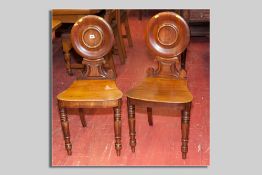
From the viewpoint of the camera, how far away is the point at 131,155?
9.20 feet

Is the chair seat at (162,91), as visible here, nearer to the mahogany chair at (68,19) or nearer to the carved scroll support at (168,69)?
the carved scroll support at (168,69)

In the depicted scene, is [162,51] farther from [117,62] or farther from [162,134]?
[117,62]

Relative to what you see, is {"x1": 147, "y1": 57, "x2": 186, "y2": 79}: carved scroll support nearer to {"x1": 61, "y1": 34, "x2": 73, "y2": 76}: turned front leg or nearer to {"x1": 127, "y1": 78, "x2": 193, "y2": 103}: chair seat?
{"x1": 127, "y1": 78, "x2": 193, "y2": 103}: chair seat

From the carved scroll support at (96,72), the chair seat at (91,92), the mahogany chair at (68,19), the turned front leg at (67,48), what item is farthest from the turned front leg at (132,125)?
the turned front leg at (67,48)

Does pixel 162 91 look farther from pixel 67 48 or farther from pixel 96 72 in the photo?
pixel 67 48

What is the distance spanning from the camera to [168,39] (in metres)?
2.84

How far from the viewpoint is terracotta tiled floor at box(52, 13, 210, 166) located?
2756mm

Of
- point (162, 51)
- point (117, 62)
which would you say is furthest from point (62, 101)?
point (117, 62)

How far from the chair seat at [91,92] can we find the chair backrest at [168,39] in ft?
1.00

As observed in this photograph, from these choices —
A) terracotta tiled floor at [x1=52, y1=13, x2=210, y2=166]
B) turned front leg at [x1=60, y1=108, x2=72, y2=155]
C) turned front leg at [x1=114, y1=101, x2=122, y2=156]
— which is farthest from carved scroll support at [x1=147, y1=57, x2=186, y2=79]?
turned front leg at [x1=60, y1=108, x2=72, y2=155]

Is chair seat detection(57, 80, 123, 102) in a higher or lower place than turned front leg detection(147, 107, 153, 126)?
higher

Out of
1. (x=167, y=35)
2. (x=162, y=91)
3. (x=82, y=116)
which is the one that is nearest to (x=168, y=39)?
(x=167, y=35)

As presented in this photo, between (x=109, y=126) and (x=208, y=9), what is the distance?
100cm

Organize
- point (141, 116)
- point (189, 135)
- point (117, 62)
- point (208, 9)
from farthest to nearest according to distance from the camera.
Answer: point (117, 62), point (141, 116), point (189, 135), point (208, 9)
